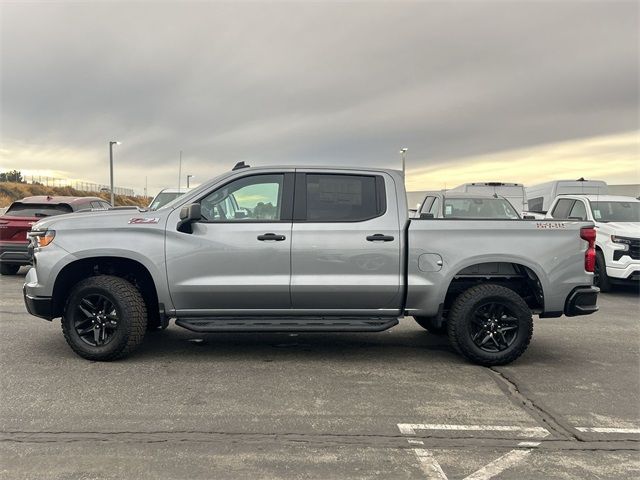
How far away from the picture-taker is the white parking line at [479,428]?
3699mm

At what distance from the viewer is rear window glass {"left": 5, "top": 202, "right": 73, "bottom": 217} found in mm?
10500

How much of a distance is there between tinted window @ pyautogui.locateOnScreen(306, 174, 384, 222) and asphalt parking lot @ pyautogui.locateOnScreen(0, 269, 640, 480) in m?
1.53

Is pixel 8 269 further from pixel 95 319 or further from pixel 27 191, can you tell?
pixel 27 191

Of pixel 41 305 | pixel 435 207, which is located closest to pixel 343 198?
pixel 41 305

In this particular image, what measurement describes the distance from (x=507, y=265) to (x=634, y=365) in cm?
174

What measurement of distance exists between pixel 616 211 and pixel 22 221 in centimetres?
1238

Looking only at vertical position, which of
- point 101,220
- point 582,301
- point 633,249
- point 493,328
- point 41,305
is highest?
point 101,220

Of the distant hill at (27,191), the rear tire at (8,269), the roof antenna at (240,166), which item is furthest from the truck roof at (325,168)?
the distant hill at (27,191)

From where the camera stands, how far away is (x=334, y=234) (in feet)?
16.8

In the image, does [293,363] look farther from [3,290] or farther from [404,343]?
[3,290]

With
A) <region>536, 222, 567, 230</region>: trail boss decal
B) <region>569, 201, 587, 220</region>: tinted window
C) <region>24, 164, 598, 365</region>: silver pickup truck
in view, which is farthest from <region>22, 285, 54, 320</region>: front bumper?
<region>569, 201, 587, 220</region>: tinted window

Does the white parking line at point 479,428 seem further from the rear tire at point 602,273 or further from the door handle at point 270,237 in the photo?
the rear tire at point 602,273

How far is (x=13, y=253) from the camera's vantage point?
10.3 m

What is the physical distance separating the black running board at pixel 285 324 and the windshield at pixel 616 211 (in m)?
7.71
